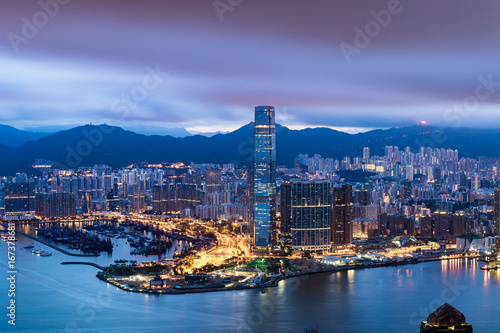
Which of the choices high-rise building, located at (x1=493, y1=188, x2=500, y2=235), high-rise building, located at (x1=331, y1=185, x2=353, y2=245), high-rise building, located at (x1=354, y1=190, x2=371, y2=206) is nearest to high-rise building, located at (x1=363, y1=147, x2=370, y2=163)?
high-rise building, located at (x1=354, y1=190, x2=371, y2=206)

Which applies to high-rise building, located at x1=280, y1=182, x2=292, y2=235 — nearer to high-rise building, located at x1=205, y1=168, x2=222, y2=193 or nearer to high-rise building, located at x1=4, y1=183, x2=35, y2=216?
high-rise building, located at x1=205, y1=168, x2=222, y2=193

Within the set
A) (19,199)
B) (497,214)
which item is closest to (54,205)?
(19,199)

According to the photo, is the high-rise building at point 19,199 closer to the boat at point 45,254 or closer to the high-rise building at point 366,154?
the boat at point 45,254

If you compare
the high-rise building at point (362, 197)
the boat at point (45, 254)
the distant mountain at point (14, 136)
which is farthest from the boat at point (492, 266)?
the distant mountain at point (14, 136)

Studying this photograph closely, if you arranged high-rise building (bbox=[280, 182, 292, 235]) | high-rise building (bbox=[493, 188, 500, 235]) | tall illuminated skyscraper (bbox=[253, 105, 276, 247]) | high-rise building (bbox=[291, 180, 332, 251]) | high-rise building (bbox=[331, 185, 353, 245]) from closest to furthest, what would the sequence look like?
1. high-rise building (bbox=[291, 180, 332, 251])
2. high-rise building (bbox=[331, 185, 353, 245])
3. tall illuminated skyscraper (bbox=[253, 105, 276, 247])
4. high-rise building (bbox=[493, 188, 500, 235])
5. high-rise building (bbox=[280, 182, 292, 235])

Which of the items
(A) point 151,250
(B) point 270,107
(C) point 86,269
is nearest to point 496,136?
(B) point 270,107
